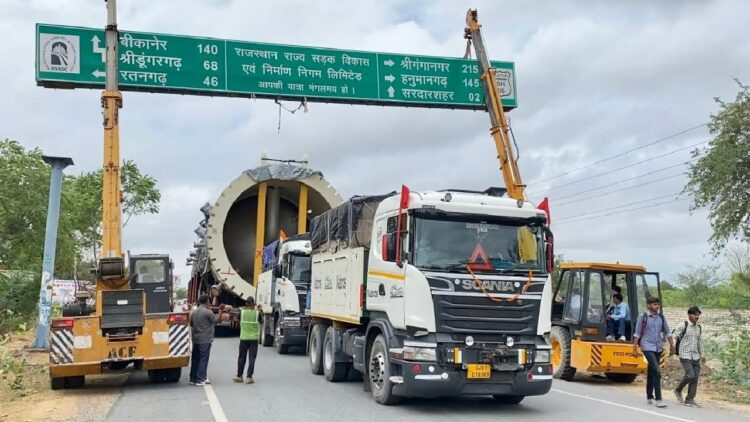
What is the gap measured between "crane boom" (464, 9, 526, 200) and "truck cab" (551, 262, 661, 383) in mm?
2464

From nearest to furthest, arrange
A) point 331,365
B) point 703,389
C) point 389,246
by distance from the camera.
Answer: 1. point 389,246
2. point 331,365
3. point 703,389

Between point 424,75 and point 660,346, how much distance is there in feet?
29.4

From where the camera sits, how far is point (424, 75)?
692 inches

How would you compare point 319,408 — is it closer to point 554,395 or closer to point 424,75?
point 554,395

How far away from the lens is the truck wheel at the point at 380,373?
31.8 ft

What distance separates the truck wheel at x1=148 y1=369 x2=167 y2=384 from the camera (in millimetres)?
12703

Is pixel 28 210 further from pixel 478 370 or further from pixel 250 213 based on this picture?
pixel 478 370

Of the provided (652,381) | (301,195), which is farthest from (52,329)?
(301,195)

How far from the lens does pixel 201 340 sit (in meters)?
12.2

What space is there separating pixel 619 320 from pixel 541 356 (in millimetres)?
4855

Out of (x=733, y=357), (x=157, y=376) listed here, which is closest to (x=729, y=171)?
(x=733, y=357)

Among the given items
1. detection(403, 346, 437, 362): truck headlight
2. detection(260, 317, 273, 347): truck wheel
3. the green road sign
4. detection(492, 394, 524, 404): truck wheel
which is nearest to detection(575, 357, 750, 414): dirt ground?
detection(492, 394, 524, 404): truck wheel

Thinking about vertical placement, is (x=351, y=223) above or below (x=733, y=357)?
above

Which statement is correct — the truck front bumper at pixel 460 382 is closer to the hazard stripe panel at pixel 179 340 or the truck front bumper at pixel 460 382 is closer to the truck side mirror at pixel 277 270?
the hazard stripe panel at pixel 179 340
